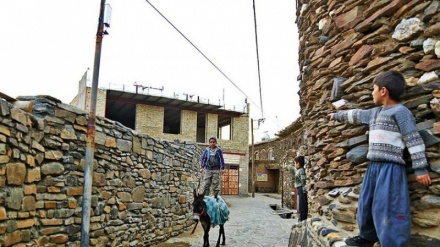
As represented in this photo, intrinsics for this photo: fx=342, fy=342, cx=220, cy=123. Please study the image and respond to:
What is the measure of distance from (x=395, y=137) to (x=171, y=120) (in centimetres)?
2240

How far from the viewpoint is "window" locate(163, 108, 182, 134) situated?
21.8m

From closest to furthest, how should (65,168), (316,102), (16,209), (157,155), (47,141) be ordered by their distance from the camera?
(16,209) → (316,102) → (47,141) → (65,168) → (157,155)

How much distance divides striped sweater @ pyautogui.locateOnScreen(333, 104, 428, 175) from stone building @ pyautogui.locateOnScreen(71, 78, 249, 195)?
685 inches

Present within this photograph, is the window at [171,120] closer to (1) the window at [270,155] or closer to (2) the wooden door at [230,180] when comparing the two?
(2) the wooden door at [230,180]

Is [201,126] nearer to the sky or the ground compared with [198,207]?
nearer to the sky

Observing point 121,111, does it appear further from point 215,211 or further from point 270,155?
point 215,211

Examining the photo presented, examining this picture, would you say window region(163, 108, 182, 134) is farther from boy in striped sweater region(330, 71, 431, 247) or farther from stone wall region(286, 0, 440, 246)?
boy in striped sweater region(330, 71, 431, 247)

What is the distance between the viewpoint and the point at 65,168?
174 inches

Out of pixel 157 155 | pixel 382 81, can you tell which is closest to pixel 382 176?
pixel 382 81

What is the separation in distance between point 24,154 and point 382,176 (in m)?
3.36

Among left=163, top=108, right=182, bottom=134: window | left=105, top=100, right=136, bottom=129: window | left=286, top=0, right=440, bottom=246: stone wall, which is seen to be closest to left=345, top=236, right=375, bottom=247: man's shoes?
left=286, top=0, right=440, bottom=246: stone wall

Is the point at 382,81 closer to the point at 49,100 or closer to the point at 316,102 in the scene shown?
the point at 316,102

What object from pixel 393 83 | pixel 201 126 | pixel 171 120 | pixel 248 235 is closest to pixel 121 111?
pixel 171 120

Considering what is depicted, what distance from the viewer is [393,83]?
2.27 metres
